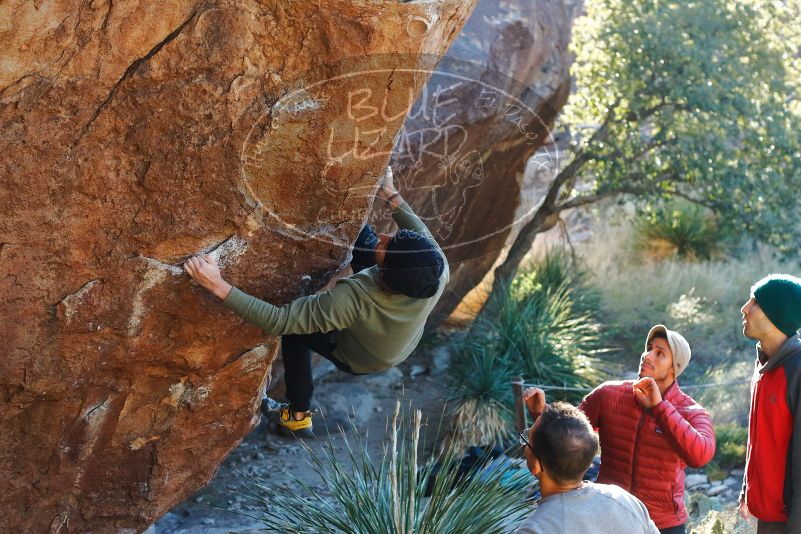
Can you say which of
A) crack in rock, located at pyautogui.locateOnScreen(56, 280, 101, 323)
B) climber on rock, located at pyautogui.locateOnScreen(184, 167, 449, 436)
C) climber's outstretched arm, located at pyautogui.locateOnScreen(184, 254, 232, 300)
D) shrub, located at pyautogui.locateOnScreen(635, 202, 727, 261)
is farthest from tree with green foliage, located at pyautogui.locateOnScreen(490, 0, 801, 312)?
crack in rock, located at pyautogui.locateOnScreen(56, 280, 101, 323)

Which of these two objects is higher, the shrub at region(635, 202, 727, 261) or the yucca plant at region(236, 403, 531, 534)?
the shrub at region(635, 202, 727, 261)

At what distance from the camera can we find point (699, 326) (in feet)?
35.5

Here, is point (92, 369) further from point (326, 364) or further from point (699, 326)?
point (699, 326)

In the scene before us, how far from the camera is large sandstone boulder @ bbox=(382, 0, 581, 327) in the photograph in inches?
233

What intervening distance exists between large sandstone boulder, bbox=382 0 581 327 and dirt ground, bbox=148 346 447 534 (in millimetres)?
835

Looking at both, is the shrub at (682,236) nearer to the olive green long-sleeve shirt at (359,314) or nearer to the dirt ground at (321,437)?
the dirt ground at (321,437)

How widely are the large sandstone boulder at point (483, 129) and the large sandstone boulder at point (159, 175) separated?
1206 millimetres

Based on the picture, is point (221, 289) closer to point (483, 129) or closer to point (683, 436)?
point (683, 436)

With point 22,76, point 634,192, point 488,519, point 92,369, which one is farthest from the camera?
point 634,192

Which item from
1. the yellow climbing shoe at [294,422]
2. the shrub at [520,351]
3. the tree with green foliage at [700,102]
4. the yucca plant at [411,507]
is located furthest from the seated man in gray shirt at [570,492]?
the tree with green foliage at [700,102]

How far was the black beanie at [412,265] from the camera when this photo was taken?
3.83m

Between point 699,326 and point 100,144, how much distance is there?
27.8 ft

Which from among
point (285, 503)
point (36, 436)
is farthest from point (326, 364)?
point (36, 436)

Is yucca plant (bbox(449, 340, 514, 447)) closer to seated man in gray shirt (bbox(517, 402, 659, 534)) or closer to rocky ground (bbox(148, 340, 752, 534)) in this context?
rocky ground (bbox(148, 340, 752, 534))
